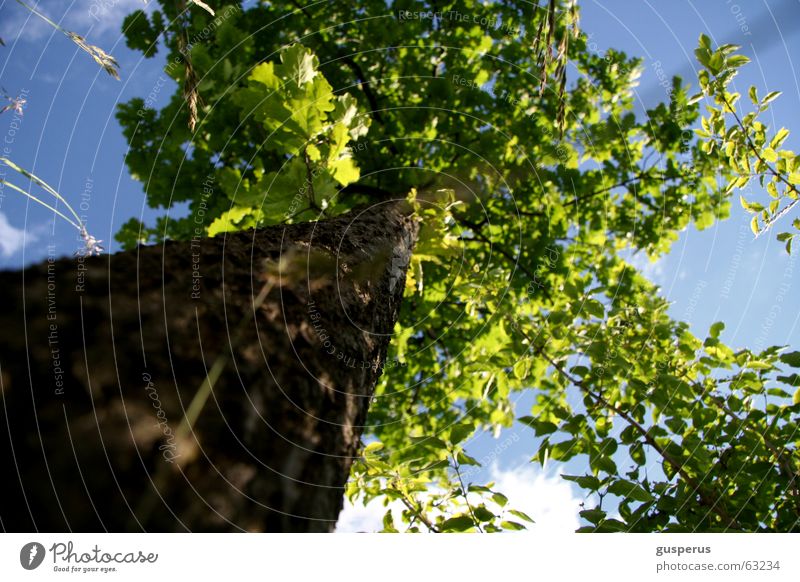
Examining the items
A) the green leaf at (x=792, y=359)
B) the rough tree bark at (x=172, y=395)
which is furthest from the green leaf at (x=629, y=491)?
the rough tree bark at (x=172, y=395)

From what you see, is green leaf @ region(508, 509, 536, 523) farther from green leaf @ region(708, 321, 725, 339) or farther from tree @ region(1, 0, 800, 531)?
green leaf @ region(708, 321, 725, 339)

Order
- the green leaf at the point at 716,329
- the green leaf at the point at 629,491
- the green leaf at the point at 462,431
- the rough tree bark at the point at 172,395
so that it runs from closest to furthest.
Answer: the rough tree bark at the point at 172,395, the green leaf at the point at 629,491, the green leaf at the point at 462,431, the green leaf at the point at 716,329

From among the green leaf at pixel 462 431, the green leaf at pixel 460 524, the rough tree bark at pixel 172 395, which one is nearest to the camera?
the rough tree bark at pixel 172 395

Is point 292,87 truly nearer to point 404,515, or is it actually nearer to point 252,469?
point 252,469

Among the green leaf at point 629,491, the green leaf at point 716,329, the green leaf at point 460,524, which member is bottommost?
the green leaf at point 460,524

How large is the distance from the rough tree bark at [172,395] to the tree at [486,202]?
51 cm

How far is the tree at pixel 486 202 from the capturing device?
86.4 inches

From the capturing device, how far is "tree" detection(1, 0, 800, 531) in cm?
220

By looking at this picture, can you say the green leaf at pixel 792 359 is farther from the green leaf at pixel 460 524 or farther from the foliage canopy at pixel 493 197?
the green leaf at pixel 460 524

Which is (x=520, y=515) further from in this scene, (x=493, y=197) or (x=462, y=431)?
(x=493, y=197)

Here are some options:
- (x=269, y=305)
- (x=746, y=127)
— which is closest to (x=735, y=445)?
(x=746, y=127)

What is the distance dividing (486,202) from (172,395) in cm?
425

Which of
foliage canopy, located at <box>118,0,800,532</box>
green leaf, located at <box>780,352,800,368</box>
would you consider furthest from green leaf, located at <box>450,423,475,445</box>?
green leaf, located at <box>780,352,800,368</box>

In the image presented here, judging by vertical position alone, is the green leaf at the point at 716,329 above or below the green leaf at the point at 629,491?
above
